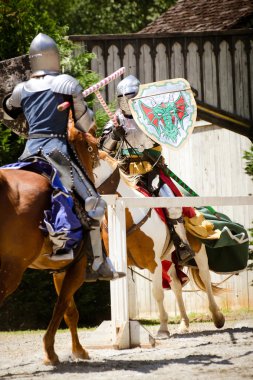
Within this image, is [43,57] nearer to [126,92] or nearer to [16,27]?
[126,92]

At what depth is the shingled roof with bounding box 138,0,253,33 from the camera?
16.3 metres

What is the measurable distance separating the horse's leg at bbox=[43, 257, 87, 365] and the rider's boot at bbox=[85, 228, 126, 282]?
0.23 ft

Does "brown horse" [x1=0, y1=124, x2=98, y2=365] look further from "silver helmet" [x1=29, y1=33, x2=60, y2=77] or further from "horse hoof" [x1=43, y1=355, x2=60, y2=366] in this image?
"silver helmet" [x1=29, y1=33, x2=60, y2=77]

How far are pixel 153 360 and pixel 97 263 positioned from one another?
2.70ft

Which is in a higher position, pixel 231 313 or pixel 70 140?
pixel 70 140

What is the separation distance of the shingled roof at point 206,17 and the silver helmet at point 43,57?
30.3ft

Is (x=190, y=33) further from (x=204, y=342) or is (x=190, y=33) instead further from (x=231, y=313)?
(x=204, y=342)

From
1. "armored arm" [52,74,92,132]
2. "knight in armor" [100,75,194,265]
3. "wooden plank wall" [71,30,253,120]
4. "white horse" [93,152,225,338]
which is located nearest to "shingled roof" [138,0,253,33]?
"wooden plank wall" [71,30,253,120]

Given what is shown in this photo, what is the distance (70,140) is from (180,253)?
2.95 metres

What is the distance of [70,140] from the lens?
7.21 metres

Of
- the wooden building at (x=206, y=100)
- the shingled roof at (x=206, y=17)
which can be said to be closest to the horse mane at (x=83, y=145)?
the wooden building at (x=206, y=100)

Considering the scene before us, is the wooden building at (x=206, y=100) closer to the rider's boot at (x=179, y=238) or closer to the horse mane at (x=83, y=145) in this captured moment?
the rider's boot at (x=179, y=238)

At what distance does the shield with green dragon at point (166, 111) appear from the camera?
8836 mm

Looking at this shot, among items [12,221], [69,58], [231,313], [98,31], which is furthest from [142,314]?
[98,31]
